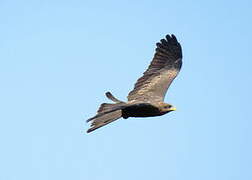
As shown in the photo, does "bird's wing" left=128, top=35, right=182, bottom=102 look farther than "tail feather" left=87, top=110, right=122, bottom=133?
Yes

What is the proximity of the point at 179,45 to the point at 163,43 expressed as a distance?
589 mm

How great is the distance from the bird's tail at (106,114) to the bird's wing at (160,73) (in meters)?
1.94

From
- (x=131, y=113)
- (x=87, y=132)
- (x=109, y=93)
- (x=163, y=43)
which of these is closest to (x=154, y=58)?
(x=163, y=43)

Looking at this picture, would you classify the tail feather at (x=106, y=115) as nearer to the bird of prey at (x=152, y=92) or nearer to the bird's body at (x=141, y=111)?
the bird of prey at (x=152, y=92)

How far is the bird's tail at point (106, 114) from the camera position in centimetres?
1484

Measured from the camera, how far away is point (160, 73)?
19.7m

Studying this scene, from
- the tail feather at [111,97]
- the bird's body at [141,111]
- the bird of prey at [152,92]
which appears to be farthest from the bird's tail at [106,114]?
the tail feather at [111,97]

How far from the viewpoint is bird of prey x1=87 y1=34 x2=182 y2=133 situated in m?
15.6

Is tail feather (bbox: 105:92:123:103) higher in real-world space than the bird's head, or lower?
higher

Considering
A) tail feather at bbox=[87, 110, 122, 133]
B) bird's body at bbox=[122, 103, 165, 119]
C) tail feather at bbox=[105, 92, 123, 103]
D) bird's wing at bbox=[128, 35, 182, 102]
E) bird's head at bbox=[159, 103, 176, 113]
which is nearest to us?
tail feather at bbox=[87, 110, 122, 133]

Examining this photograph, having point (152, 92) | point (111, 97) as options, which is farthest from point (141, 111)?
point (152, 92)

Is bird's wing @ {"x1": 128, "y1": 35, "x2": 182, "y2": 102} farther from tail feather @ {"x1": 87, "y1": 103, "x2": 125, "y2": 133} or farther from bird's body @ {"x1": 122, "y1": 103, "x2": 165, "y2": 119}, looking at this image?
tail feather @ {"x1": 87, "y1": 103, "x2": 125, "y2": 133}

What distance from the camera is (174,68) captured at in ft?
66.0

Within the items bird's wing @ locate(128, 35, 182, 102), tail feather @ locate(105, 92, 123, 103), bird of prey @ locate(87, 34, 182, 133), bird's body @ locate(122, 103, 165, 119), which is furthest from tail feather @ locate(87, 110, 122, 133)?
bird's wing @ locate(128, 35, 182, 102)
